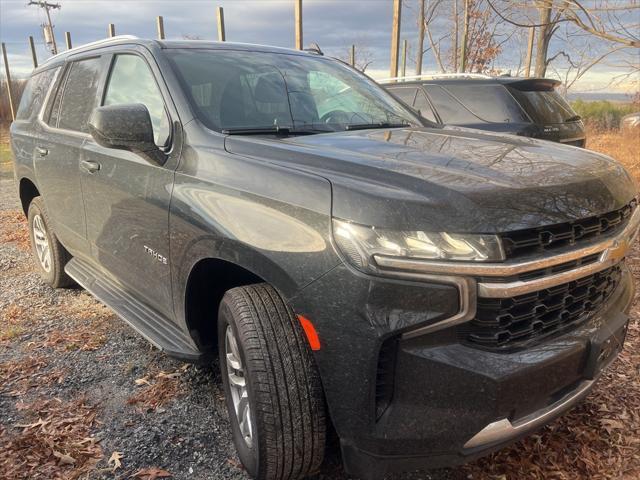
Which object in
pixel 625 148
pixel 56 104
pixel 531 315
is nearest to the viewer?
pixel 531 315

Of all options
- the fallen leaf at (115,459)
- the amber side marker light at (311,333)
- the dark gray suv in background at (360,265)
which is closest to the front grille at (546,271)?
the dark gray suv in background at (360,265)

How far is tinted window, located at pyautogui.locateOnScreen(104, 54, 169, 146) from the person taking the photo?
2.69m

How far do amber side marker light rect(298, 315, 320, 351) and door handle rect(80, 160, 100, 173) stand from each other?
1.96 m

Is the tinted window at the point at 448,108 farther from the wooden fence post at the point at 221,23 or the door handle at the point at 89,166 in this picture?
the wooden fence post at the point at 221,23

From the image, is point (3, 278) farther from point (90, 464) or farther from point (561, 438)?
point (561, 438)

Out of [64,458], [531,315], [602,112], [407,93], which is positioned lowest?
[602,112]

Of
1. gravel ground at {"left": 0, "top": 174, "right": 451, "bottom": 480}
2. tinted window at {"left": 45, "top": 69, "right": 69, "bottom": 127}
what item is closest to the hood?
gravel ground at {"left": 0, "top": 174, "right": 451, "bottom": 480}

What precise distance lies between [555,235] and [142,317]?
2170mm

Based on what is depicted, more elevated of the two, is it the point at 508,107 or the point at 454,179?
the point at 454,179

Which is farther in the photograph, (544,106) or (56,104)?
(544,106)

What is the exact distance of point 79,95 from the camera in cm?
363

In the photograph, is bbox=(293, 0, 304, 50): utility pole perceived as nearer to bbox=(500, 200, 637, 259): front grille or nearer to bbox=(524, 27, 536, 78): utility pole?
bbox=(524, 27, 536, 78): utility pole

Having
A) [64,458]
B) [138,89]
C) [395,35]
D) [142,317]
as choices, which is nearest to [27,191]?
[138,89]

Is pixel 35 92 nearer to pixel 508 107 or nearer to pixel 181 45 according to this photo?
pixel 181 45
